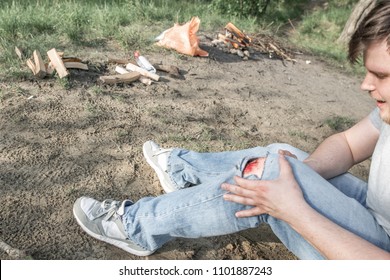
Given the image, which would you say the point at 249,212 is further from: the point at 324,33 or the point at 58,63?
the point at 324,33

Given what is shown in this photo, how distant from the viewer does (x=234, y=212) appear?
179 centimetres

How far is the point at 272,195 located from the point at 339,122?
2.83 metres

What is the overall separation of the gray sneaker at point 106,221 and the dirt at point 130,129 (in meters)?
0.10

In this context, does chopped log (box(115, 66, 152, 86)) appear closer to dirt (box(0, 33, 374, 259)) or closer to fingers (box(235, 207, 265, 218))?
dirt (box(0, 33, 374, 259))

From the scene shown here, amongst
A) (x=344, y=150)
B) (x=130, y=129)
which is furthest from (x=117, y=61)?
(x=344, y=150)

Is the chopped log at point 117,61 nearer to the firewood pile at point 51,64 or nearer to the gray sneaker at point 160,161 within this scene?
the firewood pile at point 51,64

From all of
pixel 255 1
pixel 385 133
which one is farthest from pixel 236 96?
pixel 255 1

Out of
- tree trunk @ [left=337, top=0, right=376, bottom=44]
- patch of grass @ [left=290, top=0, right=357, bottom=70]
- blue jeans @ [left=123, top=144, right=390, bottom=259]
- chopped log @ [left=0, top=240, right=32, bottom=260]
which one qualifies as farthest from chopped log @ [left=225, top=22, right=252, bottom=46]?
chopped log @ [left=0, top=240, right=32, bottom=260]

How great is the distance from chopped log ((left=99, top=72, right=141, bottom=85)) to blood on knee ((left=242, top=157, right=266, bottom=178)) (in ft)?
7.32

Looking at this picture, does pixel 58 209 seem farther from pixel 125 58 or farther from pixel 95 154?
pixel 125 58

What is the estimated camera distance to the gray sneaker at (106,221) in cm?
210

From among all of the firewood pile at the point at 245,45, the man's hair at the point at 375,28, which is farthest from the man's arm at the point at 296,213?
the firewood pile at the point at 245,45

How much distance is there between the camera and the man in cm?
159

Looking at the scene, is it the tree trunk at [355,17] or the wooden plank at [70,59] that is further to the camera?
the tree trunk at [355,17]
